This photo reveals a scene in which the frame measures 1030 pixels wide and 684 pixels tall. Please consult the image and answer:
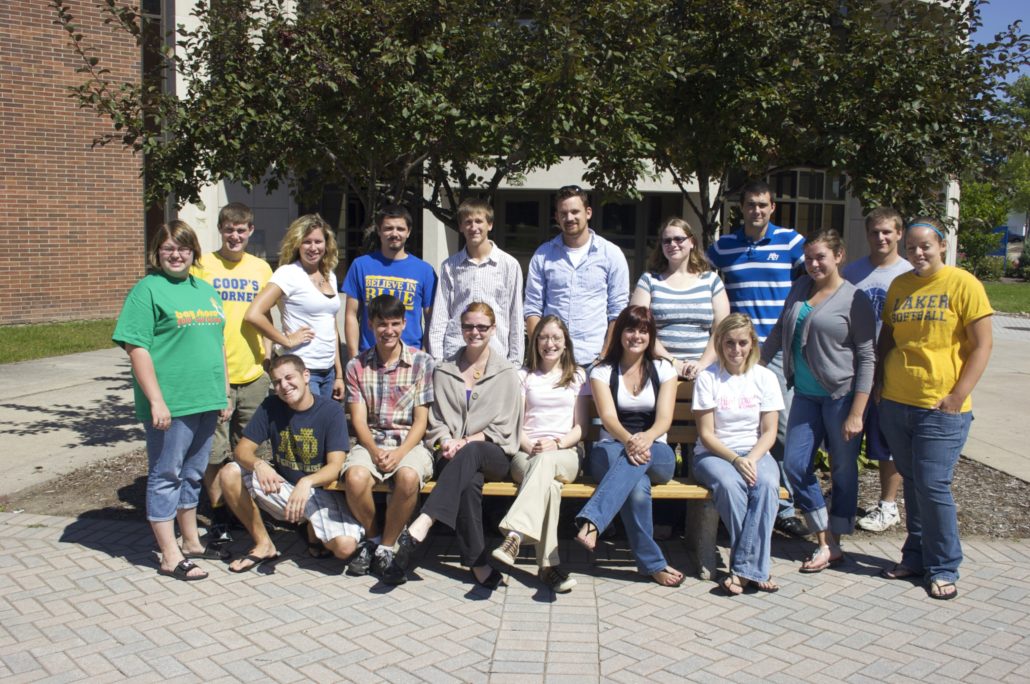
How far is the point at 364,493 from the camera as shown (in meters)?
4.78

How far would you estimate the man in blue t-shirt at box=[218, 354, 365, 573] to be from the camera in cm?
479

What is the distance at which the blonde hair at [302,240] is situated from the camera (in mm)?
5375

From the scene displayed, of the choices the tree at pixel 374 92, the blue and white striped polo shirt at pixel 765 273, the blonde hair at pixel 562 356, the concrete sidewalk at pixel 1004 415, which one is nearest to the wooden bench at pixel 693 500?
the blonde hair at pixel 562 356

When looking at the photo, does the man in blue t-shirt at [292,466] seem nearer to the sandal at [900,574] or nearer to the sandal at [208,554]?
the sandal at [208,554]

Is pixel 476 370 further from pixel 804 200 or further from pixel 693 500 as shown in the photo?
pixel 804 200

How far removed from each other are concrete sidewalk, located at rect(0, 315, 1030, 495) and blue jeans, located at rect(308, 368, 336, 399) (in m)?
2.43

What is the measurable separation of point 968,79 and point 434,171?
4.25 metres

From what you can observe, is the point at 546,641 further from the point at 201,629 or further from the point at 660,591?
the point at 201,629

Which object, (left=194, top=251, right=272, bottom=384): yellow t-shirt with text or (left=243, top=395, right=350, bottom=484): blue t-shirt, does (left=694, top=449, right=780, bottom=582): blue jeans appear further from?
(left=194, top=251, right=272, bottom=384): yellow t-shirt with text

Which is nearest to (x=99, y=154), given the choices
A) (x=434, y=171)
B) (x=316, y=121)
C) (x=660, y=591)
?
(x=434, y=171)

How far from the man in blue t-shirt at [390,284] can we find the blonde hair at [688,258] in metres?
1.34

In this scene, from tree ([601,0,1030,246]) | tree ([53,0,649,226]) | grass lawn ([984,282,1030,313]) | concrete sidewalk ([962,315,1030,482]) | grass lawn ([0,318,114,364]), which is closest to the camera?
tree ([53,0,649,226])

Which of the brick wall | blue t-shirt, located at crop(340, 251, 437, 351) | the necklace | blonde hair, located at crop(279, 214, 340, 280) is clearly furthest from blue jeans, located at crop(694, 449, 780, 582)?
the brick wall

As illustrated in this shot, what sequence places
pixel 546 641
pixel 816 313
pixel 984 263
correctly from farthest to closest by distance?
1. pixel 984 263
2. pixel 816 313
3. pixel 546 641
